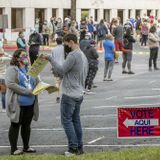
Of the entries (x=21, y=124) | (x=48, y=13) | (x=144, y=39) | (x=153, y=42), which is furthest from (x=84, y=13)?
(x=21, y=124)

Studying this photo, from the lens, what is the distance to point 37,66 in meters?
8.77

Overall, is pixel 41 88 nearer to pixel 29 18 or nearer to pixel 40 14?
pixel 29 18

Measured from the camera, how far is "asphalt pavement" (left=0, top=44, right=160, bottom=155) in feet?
33.7

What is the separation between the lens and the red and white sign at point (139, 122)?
8.42 meters

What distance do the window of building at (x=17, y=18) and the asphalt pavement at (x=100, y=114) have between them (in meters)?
26.7

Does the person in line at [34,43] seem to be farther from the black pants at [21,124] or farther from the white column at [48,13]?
the white column at [48,13]

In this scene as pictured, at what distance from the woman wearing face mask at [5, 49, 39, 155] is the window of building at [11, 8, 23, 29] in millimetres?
41247

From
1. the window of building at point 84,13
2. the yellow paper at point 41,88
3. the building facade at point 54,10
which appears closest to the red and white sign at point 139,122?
the yellow paper at point 41,88

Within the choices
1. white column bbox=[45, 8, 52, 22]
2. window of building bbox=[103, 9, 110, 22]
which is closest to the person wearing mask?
white column bbox=[45, 8, 52, 22]

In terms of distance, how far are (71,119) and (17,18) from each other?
4220 centimetres

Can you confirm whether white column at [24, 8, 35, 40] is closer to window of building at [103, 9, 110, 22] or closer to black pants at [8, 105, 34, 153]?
window of building at [103, 9, 110, 22]

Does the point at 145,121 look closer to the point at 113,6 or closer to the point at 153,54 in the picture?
the point at 153,54

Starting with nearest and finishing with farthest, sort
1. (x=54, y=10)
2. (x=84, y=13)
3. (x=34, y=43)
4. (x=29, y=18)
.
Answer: (x=34, y=43) → (x=29, y=18) → (x=54, y=10) → (x=84, y=13)

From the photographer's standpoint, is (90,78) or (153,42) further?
(153,42)
